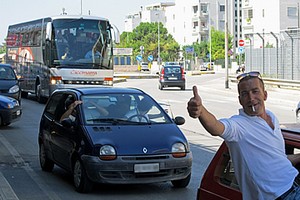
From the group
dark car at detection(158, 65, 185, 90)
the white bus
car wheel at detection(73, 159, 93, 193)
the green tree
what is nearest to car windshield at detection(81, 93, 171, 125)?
car wheel at detection(73, 159, 93, 193)

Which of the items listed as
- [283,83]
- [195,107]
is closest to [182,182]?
[195,107]

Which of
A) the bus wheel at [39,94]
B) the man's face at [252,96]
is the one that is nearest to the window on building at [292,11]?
the bus wheel at [39,94]

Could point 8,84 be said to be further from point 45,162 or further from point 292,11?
point 292,11

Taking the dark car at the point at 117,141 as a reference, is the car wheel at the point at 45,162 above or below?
below

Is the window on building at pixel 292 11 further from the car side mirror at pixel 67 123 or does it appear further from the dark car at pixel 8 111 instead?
the car side mirror at pixel 67 123

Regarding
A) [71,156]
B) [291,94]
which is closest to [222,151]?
[71,156]

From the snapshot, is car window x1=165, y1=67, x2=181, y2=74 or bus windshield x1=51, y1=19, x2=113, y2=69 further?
car window x1=165, y1=67, x2=181, y2=74

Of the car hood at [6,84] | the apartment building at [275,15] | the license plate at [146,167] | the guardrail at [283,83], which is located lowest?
the guardrail at [283,83]

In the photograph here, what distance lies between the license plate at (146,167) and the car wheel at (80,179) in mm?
722

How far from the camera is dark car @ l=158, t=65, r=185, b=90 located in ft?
141

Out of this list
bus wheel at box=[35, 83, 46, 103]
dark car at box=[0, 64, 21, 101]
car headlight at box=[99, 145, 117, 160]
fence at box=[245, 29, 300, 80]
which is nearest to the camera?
car headlight at box=[99, 145, 117, 160]

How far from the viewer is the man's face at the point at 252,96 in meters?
3.90

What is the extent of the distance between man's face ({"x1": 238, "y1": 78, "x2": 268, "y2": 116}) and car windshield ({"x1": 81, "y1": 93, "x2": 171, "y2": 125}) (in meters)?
5.65

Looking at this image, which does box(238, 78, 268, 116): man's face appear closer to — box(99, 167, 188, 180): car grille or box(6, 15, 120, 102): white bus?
box(99, 167, 188, 180): car grille
